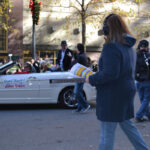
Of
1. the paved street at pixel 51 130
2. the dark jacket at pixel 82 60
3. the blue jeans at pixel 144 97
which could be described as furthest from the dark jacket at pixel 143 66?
the dark jacket at pixel 82 60

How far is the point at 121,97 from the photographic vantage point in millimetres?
3029

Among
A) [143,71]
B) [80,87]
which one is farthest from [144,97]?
[80,87]

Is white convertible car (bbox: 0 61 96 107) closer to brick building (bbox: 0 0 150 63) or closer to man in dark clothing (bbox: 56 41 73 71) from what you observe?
man in dark clothing (bbox: 56 41 73 71)

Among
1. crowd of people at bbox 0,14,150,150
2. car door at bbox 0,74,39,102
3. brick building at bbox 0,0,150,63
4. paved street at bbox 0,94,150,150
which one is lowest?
paved street at bbox 0,94,150,150

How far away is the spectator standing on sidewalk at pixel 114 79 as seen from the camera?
2969 millimetres

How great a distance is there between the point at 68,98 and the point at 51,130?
256 centimetres

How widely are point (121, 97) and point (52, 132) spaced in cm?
283

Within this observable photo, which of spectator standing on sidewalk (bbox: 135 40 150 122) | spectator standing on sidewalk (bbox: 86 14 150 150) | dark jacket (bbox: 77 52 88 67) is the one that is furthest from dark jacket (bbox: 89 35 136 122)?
dark jacket (bbox: 77 52 88 67)

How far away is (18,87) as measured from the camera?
25.9 ft

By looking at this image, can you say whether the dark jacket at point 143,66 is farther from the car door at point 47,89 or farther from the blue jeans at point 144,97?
the car door at point 47,89

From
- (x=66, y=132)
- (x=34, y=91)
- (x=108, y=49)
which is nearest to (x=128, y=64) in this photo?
(x=108, y=49)

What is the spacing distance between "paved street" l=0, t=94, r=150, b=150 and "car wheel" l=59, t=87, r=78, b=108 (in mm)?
210

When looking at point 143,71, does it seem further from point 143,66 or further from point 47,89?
point 47,89

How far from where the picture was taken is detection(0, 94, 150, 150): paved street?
471 centimetres
